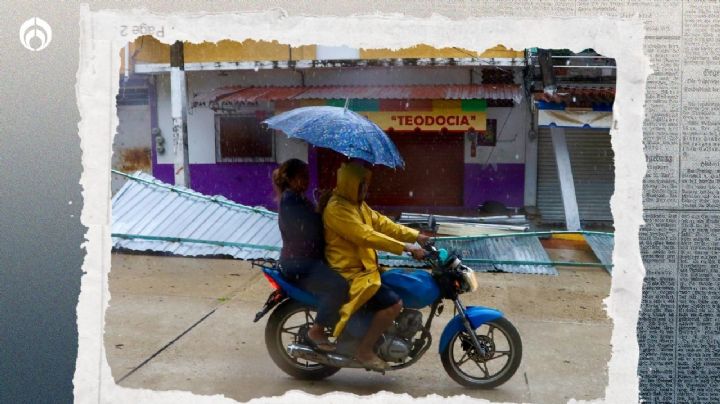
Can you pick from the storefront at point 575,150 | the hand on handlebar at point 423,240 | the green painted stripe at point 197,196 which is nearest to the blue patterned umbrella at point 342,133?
the hand on handlebar at point 423,240

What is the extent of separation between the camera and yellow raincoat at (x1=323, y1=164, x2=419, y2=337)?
2854mm

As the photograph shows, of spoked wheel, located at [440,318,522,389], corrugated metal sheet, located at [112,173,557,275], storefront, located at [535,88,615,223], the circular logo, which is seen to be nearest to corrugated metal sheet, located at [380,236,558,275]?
corrugated metal sheet, located at [112,173,557,275]

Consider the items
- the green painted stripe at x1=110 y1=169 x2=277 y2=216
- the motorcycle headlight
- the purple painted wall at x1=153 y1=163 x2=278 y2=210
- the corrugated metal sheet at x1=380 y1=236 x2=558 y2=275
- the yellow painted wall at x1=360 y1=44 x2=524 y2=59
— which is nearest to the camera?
the motorcycle headlight

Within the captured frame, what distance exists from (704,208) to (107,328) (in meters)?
3.06

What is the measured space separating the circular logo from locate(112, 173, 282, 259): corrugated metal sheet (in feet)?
7.25

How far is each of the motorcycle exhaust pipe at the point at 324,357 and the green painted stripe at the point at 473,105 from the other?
104 inches

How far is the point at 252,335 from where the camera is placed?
372 cm

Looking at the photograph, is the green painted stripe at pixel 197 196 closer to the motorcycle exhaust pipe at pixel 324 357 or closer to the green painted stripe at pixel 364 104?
the green painted stripe at pixel 364 104

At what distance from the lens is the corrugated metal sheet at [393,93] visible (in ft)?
15.7

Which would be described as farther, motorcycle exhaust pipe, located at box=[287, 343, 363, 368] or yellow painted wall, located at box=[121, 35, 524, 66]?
yellow painted wall, located at box=[121, 35, 524, 66]

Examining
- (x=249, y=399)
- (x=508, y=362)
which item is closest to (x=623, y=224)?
(x=508, y=362)

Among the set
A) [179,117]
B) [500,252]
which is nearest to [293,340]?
[500,252]

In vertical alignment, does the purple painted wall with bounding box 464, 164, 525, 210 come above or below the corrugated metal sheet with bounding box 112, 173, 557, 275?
above

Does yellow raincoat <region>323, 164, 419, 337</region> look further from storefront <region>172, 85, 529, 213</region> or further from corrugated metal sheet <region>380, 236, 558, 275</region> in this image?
corrugated metal sheet <region>380, 236, 558, 275</region>
